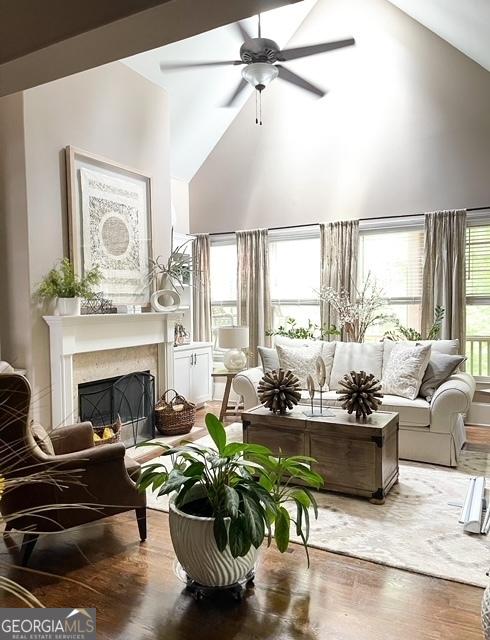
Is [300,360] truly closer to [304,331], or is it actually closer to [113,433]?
[304,331]

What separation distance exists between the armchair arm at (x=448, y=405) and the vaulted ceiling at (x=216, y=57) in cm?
303

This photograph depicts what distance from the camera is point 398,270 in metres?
5.42

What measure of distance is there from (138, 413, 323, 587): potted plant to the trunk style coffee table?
106 cm

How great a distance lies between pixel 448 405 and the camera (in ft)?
12.0

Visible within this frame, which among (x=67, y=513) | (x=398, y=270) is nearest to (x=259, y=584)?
(x=67, y=513)

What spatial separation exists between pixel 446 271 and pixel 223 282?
292 cm

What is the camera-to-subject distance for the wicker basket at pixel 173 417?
4647mm

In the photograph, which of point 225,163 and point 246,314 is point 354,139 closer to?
point 225,163

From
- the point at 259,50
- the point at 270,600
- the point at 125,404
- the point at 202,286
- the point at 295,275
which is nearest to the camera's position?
the point at 270,600

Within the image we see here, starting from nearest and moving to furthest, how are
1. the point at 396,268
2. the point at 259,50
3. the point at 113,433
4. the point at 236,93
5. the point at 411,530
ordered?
the point at 411,530
the point at 113,433
the point at 259,50
the point at 236,93
the point at 396,268

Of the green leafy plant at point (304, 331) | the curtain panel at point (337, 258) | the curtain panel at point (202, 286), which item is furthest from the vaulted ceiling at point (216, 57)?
the green leafy plant at point (304, 331)

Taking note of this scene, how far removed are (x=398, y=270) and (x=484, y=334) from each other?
1.16 metres

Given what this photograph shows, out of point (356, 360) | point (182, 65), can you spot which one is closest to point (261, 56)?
point (182, 65)

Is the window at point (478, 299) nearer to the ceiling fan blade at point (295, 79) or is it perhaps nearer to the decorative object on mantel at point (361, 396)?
the ceiling fan blade at point (295, 79)
